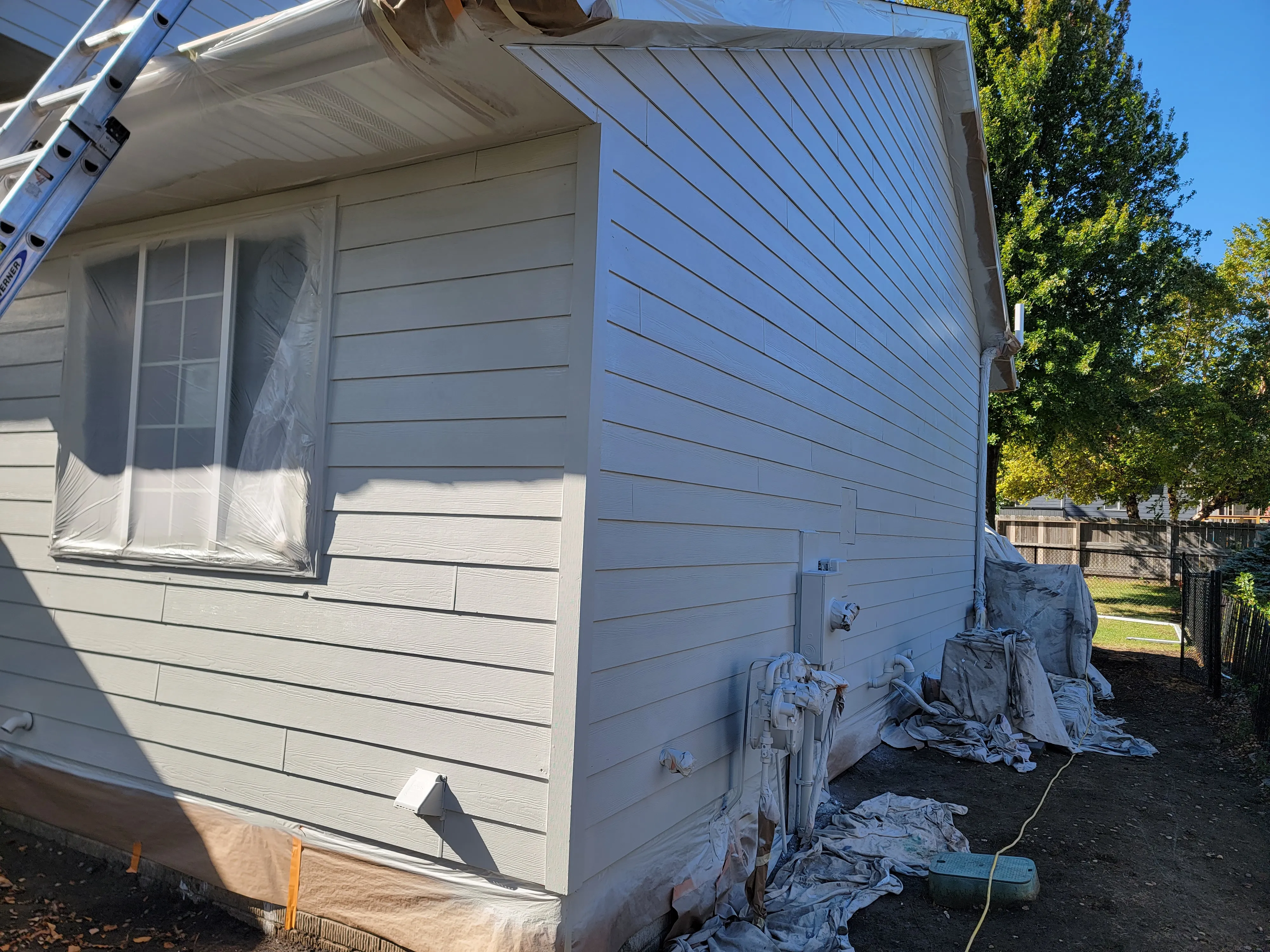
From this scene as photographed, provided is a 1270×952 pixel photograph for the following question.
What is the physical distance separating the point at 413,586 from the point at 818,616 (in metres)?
2.45

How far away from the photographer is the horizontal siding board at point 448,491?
2.90 meters

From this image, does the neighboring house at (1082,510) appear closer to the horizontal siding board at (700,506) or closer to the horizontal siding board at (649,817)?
the horizontal siding board at (700,506)

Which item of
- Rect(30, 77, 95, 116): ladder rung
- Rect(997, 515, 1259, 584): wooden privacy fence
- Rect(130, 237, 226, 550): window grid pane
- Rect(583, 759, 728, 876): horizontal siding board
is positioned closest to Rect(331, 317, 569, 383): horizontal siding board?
Rect(130, 237, 226, 550): window grid pane

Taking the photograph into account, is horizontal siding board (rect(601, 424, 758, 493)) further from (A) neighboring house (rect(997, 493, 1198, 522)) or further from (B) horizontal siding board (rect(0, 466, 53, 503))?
(A) neighboring house (rect(997, 493, 1198, 522))

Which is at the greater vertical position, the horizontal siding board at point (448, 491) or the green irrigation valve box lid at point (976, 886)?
the horizontal siding board at point (448, 491)

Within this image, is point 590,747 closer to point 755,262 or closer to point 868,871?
point 868,871

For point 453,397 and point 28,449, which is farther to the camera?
point 28,449

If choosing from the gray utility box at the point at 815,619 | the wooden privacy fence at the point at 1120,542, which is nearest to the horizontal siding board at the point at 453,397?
the gray utility box at the point at 815,619

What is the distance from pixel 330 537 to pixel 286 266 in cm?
119

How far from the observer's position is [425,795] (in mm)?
2908

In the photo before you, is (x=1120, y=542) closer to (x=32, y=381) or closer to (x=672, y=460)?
(x=672, y=460)

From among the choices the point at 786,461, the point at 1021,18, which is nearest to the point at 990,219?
the point at 786,461

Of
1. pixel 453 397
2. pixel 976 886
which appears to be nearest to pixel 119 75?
pixel 453 397

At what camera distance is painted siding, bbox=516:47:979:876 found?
3049 mm
